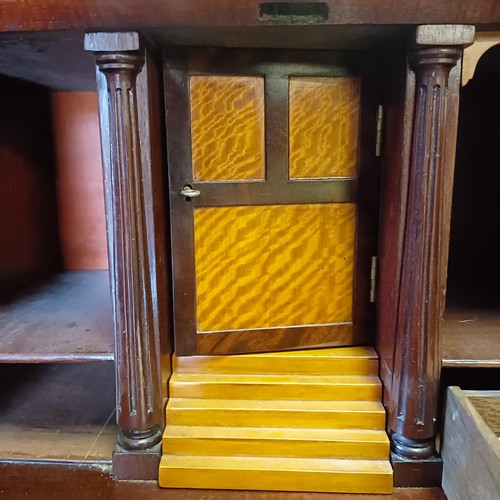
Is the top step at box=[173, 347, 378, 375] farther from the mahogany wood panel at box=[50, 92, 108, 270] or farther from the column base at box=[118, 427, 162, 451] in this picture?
the mahogany wood panel at box=[50, 92, 108, 270]

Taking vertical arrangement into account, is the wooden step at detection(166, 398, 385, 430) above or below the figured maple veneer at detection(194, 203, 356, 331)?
below

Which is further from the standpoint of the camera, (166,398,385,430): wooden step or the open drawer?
(166,398,385,430): wooden step

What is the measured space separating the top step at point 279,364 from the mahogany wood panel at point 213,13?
51.5 inches

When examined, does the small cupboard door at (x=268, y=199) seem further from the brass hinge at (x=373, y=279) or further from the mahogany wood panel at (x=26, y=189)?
the mahogany wood panel at (x=26, y=189)

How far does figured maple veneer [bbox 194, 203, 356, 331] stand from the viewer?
2.03m

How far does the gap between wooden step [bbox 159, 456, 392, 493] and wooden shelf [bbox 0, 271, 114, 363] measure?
54 cm

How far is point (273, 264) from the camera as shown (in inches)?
81.9

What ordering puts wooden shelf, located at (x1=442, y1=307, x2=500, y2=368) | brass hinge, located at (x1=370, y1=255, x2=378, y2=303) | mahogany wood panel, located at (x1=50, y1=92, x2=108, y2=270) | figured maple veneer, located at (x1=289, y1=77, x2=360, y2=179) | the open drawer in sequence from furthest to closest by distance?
1. mahogany wood panel, located at (x1=50, y1=92, x2=108, y2=270)
2. brass hinge, located at (x1=370, y1=255, x2=378, y2=303)
3. figured maple veneer, located at (x1=289, y1=77, x2=360, y2=179)
4. wooden shelf, located at (x1=442, y1=307, x2=500, y2=368)
5. the open drawer

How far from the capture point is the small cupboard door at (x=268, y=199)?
193 cm

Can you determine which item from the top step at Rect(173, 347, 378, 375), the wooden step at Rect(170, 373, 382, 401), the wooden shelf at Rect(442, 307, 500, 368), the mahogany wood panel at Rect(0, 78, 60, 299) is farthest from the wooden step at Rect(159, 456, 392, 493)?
the mahogany wood panel at Rect(0, 78, 60, 299)

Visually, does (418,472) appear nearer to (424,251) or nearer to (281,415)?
(281,415)

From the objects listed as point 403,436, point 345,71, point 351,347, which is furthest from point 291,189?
point 403,436

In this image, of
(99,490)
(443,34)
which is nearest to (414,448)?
(99,490)

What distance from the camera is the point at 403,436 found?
1.89 meters
